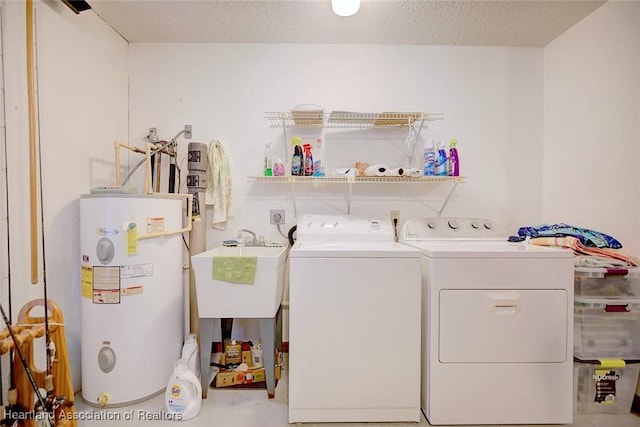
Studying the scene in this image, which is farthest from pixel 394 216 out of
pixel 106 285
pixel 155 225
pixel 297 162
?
pixel 106 285

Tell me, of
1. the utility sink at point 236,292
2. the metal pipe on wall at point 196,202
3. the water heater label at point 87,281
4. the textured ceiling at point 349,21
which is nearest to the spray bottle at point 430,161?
the textured ceiling at point 349,21

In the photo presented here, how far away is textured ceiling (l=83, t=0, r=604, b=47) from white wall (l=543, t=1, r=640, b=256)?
0.17 metres

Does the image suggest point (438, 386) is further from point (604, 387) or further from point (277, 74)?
point (277, 74)

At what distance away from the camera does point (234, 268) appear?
1442 mm

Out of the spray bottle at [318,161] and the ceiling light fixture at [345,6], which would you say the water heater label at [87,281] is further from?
the ceiling light fixture at [345,6]

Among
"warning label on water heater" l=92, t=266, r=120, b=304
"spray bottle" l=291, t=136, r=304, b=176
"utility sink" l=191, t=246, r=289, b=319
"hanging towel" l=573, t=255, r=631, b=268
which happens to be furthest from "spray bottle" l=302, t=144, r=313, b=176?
"hanging towel" l=573, t=255, r=631, b=268

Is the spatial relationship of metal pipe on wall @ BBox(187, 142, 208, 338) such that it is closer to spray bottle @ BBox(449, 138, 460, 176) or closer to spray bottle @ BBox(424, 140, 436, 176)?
spray bottle @ BBox(424, 140, 436, 176)

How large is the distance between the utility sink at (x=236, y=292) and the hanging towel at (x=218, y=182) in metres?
0.54

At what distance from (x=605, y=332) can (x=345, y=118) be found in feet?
6.03

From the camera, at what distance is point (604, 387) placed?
4.63 ft

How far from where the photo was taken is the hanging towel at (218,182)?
6.36 feet

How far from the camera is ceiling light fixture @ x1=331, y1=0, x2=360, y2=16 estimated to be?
60.3 inches

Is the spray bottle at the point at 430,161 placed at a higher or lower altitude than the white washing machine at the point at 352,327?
higher

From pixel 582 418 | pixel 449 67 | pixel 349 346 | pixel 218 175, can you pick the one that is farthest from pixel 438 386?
pixel 449 67
